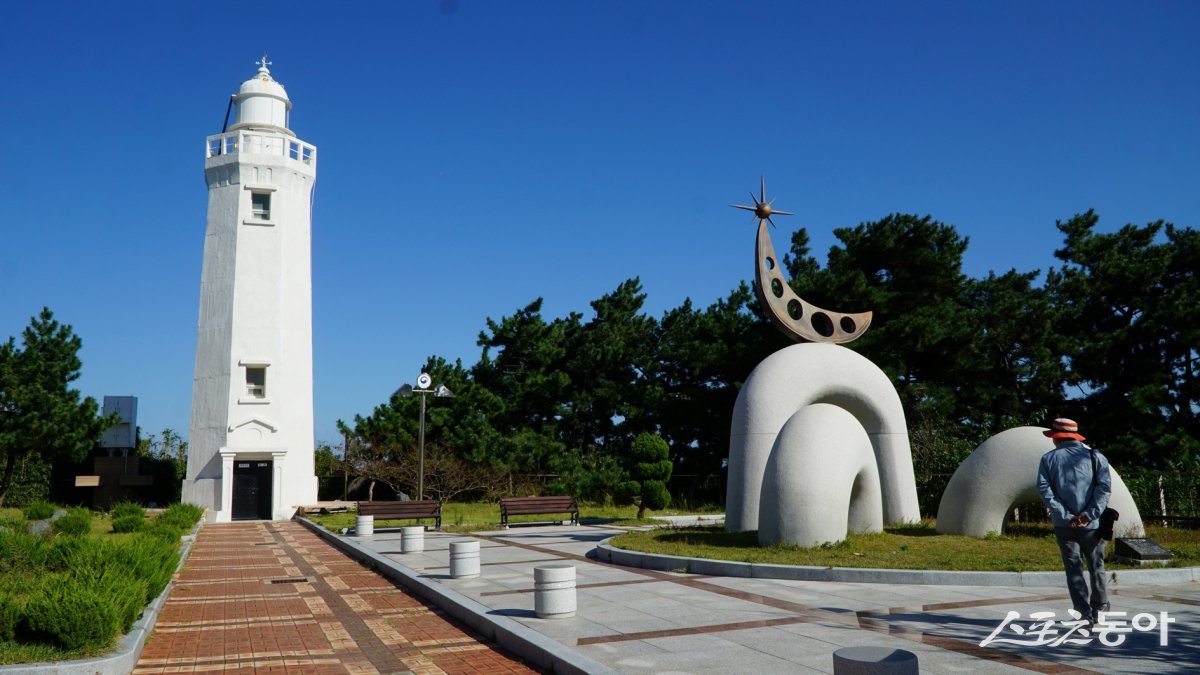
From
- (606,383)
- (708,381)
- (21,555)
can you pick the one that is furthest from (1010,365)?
(21,555)

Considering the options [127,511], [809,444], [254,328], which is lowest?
[127,511]

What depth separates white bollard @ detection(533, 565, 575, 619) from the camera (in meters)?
8.55

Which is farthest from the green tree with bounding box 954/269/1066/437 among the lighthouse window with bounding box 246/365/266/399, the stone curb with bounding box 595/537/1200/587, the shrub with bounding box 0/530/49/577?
the shrub with bounding box 0/530/49/577

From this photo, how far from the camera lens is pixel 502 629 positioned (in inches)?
315

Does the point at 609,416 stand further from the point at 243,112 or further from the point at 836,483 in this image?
the point at 836,483

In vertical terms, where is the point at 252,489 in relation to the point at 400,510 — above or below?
above

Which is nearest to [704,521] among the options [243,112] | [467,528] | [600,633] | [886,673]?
[467,528]

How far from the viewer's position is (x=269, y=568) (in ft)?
48.7

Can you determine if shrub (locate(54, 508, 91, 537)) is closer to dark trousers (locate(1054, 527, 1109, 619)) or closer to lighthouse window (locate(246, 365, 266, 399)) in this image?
lighthouse window (locate(246, 365, 266, 399))

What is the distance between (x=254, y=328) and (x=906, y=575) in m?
25.8

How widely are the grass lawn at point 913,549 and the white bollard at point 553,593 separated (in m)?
3.77

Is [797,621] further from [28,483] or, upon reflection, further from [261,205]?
[28,483]

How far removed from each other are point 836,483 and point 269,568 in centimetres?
973

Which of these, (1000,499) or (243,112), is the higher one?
(243,112)
